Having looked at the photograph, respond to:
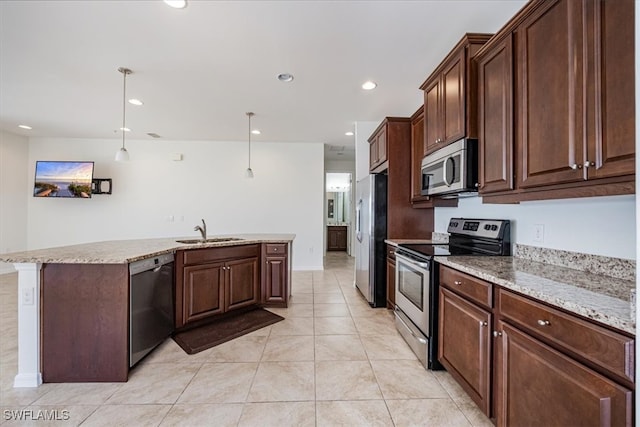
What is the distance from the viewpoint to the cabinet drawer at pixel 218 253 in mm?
2676

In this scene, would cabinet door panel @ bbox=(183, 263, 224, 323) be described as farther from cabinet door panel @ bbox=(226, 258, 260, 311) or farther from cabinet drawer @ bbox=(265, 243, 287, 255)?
cabinet drawer @ bbox=(265, 243, 287, 255)

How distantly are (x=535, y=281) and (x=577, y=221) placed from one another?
0.62 m

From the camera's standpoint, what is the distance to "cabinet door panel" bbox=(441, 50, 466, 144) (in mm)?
1988

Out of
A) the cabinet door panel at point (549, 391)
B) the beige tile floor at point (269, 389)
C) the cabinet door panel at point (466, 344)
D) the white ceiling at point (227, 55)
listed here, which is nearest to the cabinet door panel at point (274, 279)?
the beige tile floor at point (269, 389)

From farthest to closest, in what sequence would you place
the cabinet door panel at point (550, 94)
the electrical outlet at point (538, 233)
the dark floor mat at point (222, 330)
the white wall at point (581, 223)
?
1. the dark floor mat at point (222, 330)
2. the electrical outlet at point (538, 233)
3. the white wall at point (581, 223)
4. the cabinet door panel at point (550, 94)

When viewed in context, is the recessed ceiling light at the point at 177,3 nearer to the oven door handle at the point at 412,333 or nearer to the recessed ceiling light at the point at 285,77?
the recessed ceiling light at the point at 285,77

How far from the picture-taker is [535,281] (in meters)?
1.28

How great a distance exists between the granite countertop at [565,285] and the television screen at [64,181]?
650 centimetres

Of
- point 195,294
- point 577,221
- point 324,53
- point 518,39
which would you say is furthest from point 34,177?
point 577,221

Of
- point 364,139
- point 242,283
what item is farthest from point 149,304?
point 364,139

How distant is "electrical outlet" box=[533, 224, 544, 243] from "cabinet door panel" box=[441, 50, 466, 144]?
80 cm


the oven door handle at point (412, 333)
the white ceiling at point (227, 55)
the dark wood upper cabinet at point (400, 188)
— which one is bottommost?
the oven door handle at point (412, 333)

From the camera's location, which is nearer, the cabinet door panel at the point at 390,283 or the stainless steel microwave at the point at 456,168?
Result: the stainless steel microwave at the point at 456,168

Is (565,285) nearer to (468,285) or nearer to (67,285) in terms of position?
(468,285)
